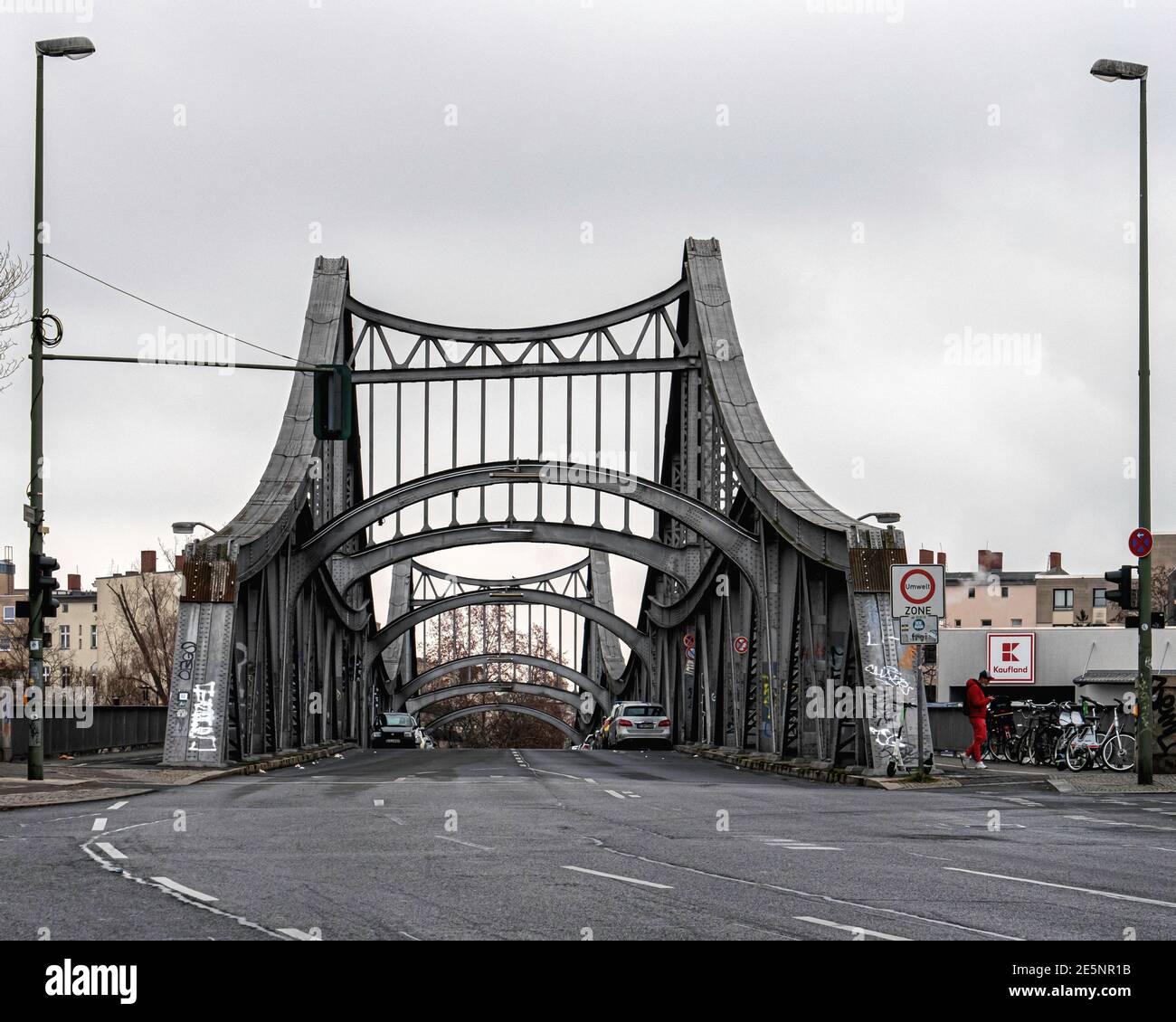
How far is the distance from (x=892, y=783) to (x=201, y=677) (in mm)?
12617

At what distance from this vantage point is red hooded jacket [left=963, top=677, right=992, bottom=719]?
27.9 meters

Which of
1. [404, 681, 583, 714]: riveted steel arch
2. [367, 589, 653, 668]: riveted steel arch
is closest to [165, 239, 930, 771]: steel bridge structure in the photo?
[367, 589, 653, 668]: riveted steel arch

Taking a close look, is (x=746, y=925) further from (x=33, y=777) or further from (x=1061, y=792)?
(x=33, y=777)

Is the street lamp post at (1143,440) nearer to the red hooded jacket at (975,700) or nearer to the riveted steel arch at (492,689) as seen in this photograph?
the red hooded jacket at (975,700)

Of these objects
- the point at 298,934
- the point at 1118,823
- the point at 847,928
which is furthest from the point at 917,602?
the point at 298,934

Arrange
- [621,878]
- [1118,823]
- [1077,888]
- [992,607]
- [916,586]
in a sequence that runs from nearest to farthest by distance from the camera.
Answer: [1077,888] → [621,878] → [1118,823] → [916,586] → [992,607]

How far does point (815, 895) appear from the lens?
1071 centimetres

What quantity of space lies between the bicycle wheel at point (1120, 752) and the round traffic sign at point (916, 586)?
234 inches

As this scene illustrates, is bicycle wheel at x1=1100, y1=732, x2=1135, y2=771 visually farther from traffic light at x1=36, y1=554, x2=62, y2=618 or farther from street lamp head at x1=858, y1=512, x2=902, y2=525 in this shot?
traffic light at x1=36, y1=554, x2=62, y2=618

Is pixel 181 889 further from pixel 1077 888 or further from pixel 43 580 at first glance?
pixel 43 580

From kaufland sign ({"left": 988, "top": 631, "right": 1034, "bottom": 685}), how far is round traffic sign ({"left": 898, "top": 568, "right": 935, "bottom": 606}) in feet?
125

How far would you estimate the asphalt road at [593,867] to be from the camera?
9242mm

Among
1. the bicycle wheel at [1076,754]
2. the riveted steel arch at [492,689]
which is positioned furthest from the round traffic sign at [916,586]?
the riveted steel arch at [492,689]

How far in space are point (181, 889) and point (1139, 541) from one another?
17.0 m
